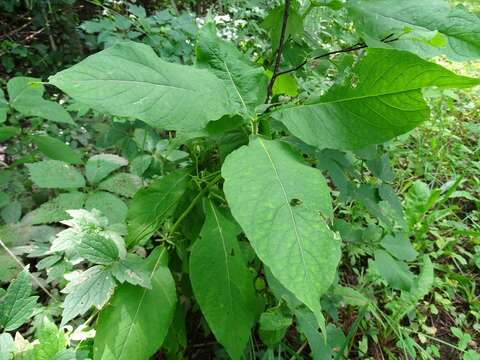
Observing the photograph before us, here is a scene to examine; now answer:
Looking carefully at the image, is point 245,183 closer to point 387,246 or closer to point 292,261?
point 292,261

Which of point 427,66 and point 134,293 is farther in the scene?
point 134,293

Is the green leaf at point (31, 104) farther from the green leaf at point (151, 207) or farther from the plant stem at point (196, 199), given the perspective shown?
the plant stem at point (196, 199)

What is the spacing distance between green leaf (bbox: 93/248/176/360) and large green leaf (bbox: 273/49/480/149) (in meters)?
0.58

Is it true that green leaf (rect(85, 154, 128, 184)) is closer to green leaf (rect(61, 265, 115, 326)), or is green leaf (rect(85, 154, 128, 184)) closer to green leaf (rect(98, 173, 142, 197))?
green leaf (rect(98, 173, 142, 197))

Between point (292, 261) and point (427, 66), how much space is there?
48 cm

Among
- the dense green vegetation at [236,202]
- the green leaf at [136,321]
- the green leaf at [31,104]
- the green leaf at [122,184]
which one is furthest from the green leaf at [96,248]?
the green leaf at [31,104]

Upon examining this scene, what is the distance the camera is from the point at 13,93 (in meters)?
1.54

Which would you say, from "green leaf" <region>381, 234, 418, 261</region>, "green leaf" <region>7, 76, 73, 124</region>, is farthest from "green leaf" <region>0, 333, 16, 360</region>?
"green leaf" <region>381, 234, 418, 261</region>

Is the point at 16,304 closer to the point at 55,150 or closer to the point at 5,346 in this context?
the point at 5,346

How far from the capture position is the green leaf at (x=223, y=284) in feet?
3.21

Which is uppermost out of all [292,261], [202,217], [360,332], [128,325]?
[292,261]

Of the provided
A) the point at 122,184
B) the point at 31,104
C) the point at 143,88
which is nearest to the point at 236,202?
the point at 143,88

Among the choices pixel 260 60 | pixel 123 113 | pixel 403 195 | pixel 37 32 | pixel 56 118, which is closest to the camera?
pixel 123 113

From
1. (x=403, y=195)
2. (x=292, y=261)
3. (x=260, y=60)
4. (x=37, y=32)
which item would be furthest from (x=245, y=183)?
(x=37, y=32)
